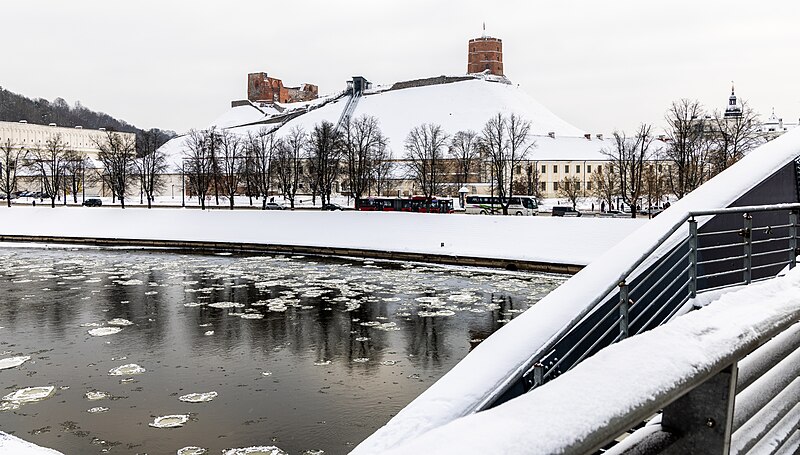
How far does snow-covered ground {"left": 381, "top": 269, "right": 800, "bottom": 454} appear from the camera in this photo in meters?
1.09

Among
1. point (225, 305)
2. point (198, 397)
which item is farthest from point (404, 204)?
point (198, 397)

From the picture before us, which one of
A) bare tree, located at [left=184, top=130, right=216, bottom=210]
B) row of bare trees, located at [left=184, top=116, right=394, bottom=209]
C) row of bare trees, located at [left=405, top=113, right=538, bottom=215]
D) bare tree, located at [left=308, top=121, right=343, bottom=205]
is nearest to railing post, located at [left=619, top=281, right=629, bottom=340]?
row of bare trees, located at [left=184, top=116, right=394, bottom=209]

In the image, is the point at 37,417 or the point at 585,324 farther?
the point at 37,417

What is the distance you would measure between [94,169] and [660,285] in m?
89.8

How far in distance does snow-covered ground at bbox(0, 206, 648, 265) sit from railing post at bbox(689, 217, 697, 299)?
2152cm

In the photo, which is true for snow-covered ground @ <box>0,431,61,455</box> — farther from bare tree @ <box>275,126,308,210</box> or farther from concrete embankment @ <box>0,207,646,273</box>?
bare tree @ <box>275,126,308,210</box>

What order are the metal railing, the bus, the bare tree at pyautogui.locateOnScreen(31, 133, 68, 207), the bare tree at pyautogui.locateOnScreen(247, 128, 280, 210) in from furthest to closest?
the bare tree at pyautogui.locateOnScreen(31, 133, 68, 207) → the bare tree at pyautogui.locateOnScreen(247, 128, 280, 210) → the bus → the metal railing

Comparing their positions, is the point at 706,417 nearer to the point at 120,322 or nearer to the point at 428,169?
the point at 120,322

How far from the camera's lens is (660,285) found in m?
6.17

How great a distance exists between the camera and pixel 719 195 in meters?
6.46

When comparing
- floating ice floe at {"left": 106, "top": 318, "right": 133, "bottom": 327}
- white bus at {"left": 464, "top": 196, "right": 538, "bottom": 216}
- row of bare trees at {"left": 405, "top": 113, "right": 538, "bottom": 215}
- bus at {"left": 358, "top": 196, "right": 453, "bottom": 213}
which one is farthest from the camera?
row of bare trees at {"left": 405, "top": 113, "right": 538, "bottom": 215}

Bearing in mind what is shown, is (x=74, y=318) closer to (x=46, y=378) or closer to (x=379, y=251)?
(x=46, y=378)

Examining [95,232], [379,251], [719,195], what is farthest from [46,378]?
[95,232]

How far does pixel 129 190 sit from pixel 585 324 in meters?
89.2
